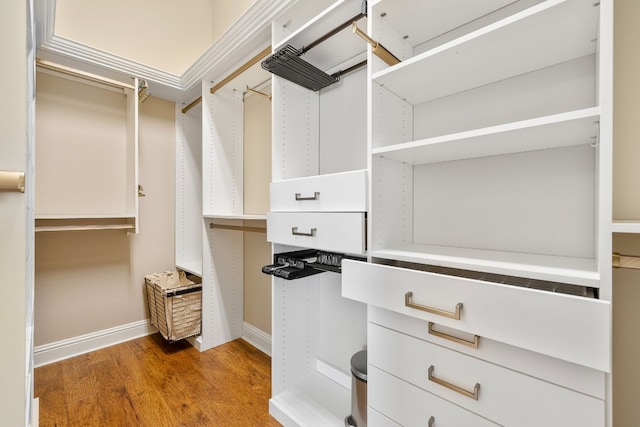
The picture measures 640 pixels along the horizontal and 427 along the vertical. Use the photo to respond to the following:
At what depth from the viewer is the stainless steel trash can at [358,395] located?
1259 millimetres

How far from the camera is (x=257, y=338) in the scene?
2303mm

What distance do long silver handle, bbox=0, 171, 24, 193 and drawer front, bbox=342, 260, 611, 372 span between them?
0.81m

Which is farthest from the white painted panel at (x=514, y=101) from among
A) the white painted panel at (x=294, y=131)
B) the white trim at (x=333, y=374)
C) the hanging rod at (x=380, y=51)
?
the white trim at (x=333, y=374)

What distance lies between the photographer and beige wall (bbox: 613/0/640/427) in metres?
0.83

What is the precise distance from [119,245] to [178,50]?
1.79 metres

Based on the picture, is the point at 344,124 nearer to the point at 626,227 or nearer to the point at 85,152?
the point at 626,227

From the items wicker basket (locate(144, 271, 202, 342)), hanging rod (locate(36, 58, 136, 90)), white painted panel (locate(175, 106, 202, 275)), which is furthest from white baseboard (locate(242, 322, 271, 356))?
hanging rod (locate(36, 58, 136, 90))

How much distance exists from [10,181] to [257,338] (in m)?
2.14

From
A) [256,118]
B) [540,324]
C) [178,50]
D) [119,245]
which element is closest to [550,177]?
[540,324]

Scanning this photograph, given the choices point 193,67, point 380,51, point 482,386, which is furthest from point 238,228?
point 482,386

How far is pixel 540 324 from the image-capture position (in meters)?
0.63

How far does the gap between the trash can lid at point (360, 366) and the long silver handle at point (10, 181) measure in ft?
4.13

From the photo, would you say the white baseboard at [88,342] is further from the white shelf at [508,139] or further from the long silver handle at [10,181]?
the white shelf at [508,139]

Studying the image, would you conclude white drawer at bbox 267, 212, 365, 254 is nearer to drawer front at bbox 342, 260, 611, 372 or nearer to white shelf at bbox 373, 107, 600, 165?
drawer front at bbox 342, 260, 611, 372
